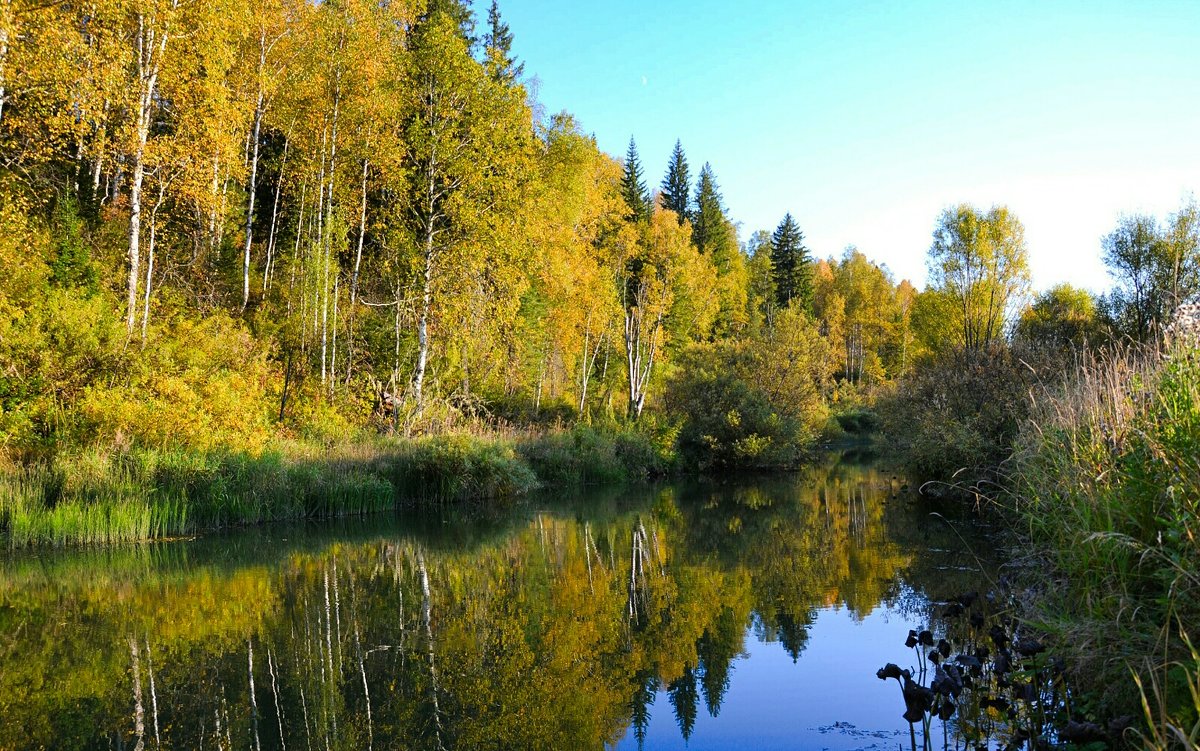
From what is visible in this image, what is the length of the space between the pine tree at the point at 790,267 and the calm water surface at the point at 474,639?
48043mm

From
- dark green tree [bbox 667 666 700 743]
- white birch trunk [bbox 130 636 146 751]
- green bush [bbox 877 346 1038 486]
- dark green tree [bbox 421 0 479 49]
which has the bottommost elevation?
dark green tree [bbox 667 666 700 743]

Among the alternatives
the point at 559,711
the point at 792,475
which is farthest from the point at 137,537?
the point at 792,475

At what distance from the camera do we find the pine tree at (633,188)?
149 feet

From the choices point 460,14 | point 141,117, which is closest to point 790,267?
point 460,14

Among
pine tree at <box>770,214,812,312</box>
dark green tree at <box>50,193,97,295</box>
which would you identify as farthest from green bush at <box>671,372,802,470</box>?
Answer: pine tree at <box>770,214,812,312</box>

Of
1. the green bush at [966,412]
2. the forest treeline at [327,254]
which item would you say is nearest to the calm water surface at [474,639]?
the green bush at [966,412]

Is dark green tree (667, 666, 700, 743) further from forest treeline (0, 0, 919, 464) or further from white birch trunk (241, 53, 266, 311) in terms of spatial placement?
white birch trunk (241, 53, 266, 311)

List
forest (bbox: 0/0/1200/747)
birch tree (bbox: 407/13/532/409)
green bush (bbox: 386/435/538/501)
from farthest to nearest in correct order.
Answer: birch tree (bbox: 407/13/532/409), green bush (bbox: 386/435/538/501), forest (bbox: 0/0/1200/747)

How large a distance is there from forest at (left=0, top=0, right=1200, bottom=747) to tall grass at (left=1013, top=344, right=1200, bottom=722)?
33mm

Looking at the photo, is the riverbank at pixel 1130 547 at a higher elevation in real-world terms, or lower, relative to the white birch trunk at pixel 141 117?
lower

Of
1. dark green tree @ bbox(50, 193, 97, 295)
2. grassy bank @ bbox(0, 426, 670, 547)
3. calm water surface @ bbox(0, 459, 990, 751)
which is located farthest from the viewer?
dark green tree @ bbox(50, 193, 97, 295)

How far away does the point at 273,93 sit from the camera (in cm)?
2267

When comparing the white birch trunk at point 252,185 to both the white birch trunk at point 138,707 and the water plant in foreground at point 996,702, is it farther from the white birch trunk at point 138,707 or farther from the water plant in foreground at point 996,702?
the water plant in foreground at point 996,702

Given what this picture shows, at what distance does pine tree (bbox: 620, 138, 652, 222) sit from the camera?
1793 inches
